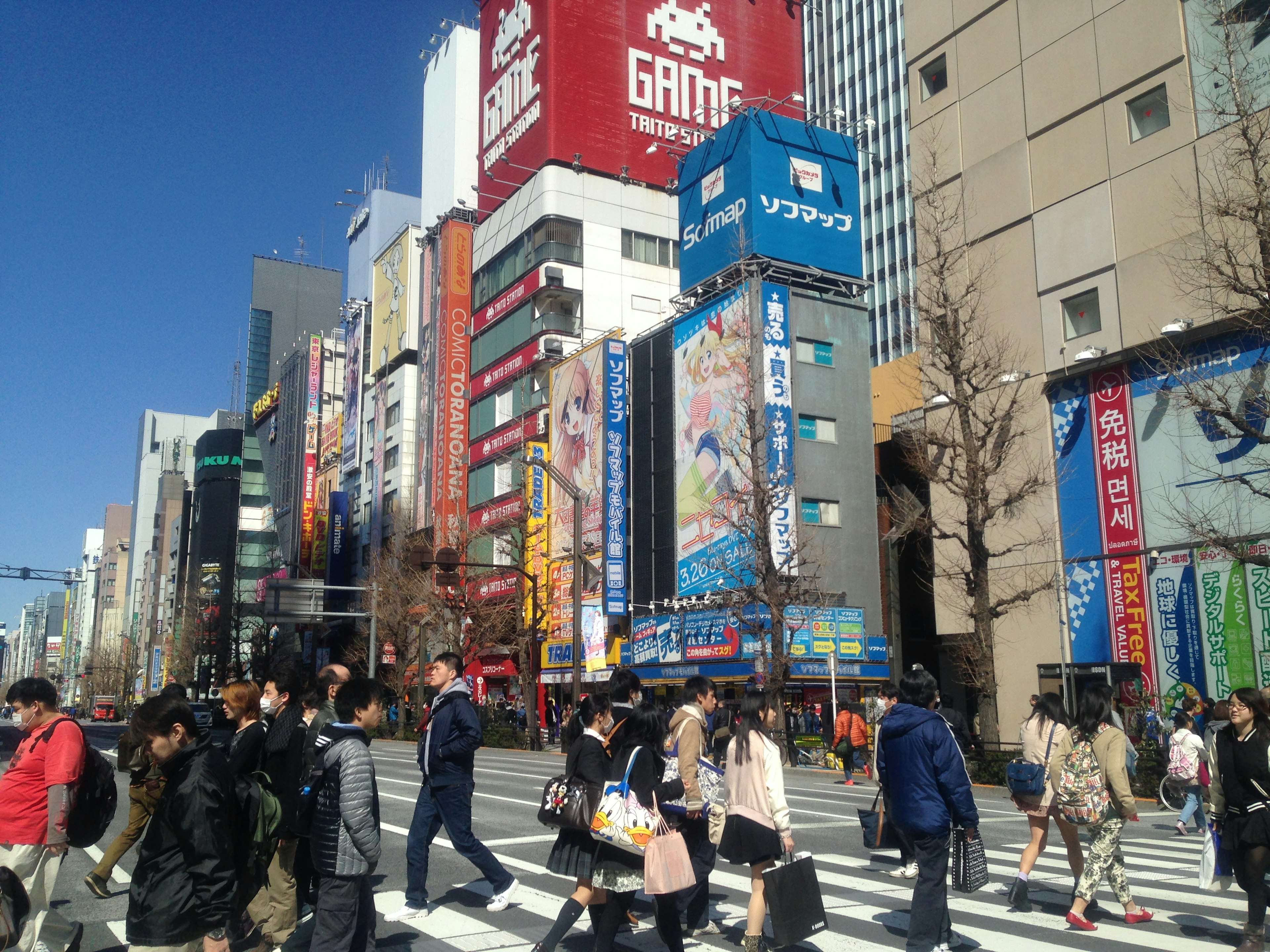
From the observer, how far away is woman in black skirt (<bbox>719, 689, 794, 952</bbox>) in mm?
6363

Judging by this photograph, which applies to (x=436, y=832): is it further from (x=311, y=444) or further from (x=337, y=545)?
(x=311, y=444)

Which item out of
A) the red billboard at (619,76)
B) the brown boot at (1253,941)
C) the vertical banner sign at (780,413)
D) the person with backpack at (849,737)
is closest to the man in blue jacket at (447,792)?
the brown boot at (1253,941)

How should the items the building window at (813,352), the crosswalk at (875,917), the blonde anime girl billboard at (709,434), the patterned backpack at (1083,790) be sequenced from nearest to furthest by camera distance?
the crosswalk at (875,917)
the patterned backpack at (1083,790)
the blonde anime girl billboard at (709,434)
the building window at (813,352)

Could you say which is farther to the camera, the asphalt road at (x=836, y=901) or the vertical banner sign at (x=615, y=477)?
the vertical banner sign at (x=615, y=477)

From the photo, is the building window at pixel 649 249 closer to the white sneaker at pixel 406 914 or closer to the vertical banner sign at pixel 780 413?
the vertical banner sign at pixel 780 413

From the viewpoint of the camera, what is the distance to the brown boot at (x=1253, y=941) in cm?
650

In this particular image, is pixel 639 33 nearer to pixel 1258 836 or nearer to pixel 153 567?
pixel 1258 836

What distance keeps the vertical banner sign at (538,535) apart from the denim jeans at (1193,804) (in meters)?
30.8

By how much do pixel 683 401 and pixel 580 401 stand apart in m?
6.98

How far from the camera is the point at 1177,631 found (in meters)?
21.5

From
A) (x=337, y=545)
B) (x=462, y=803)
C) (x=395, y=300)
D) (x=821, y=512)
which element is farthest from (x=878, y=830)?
(x=337, y=545)

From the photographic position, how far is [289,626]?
80062mm

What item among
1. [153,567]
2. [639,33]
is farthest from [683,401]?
[153,567]

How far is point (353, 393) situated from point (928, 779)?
71.3m
